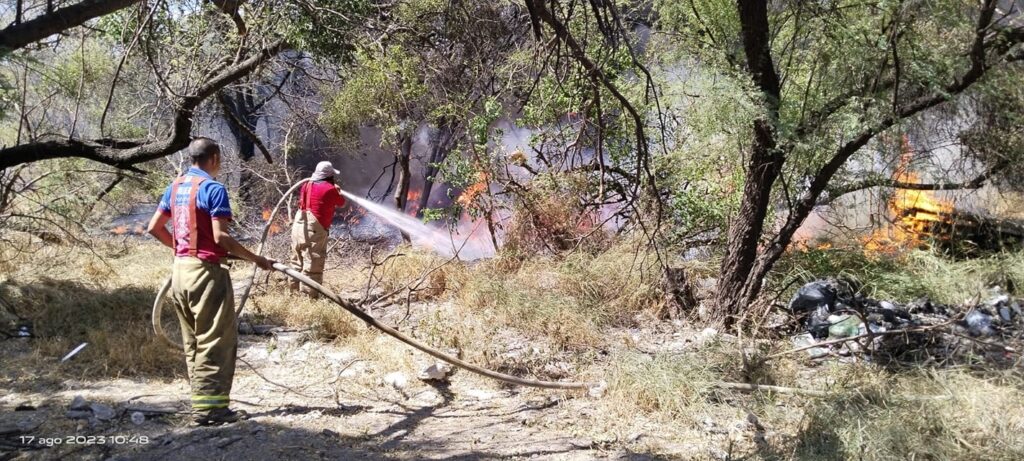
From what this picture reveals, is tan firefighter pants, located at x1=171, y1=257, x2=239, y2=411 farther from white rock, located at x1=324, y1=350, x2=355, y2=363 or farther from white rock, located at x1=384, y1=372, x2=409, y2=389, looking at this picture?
white rock, located at x1=324, y1=350, x2=355, y2=363

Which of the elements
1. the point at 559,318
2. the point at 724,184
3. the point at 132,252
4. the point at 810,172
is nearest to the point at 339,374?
the point at 559,318

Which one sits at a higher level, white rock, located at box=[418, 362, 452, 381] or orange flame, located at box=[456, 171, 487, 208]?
orange flame, located at box=[456, 171, 487, 208]

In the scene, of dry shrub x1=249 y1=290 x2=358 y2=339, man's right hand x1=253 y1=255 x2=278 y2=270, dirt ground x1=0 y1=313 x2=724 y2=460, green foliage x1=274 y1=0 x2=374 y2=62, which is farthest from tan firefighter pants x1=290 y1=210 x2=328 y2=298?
man's right hand x1=253 y1=255 x2=278 y2=270

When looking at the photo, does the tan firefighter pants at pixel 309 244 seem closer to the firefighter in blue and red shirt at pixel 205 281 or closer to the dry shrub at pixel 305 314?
the dry shrub at pixel 305 314

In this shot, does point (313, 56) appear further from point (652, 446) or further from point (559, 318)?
point (652, 446)

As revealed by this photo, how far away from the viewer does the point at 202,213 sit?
4180mm

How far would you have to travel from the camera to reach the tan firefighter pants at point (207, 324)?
165 inches

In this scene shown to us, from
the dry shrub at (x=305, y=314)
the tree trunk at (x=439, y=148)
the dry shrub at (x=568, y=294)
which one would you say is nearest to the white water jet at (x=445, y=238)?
the tree trunk at (x=439, y=148)

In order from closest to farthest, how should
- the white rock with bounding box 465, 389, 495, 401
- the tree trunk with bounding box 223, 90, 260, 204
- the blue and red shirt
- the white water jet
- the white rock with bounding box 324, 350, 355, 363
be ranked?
the blue and red shirt
the white rock with bounding box 465, 389, 495, 401
the white rock with bounding box 324, 350, 355, 363
the white water jet
the tree trunk with bounding box 223, 90, 260, 204

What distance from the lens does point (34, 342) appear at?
18.6ft

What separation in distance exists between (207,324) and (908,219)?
24.9 ft

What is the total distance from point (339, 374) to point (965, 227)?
7126 millimetres

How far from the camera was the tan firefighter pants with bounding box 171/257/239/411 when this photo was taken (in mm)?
4180

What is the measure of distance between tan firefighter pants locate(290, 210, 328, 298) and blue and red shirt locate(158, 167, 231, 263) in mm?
3079
